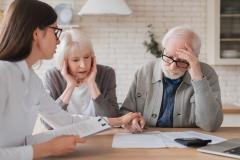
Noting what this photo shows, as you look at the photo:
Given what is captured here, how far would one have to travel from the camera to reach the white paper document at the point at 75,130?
159cm

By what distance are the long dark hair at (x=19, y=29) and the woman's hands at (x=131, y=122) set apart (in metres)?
0.68

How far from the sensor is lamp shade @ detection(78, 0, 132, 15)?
13.1ft

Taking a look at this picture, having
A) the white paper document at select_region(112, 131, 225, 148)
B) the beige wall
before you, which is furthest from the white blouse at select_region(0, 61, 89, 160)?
the beige wall

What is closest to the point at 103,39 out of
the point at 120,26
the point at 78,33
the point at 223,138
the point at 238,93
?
the point at 120,26

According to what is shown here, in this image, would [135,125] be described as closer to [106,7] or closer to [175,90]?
[175,90]

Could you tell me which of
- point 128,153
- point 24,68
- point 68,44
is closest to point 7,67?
point 24,68

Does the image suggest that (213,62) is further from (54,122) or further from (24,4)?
(24,4)

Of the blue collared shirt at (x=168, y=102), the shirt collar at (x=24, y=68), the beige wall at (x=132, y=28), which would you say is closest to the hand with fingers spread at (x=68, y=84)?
the blue collared shirt at (x=168, y=102)

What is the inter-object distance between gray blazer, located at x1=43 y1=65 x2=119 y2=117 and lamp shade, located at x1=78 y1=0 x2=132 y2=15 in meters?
1.55

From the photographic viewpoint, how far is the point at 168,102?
7.43 ft

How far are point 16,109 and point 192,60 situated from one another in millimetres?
1021

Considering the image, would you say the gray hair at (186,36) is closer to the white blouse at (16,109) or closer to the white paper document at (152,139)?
the white paper document at (152,139)

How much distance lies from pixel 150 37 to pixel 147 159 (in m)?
3.22

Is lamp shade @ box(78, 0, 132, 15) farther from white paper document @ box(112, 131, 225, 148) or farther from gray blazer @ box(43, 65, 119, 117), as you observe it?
white paper document @ box(112, 131, 225, 148)
